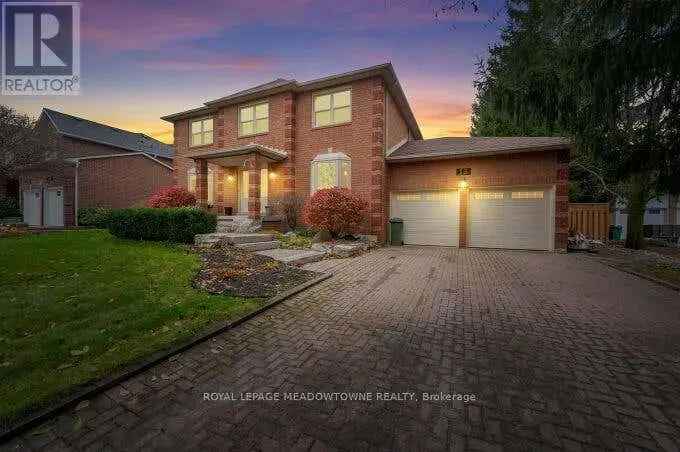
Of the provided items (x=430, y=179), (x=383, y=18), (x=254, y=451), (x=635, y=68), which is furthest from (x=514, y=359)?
(x=430, y=179)

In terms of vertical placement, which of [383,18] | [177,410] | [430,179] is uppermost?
[383,18]

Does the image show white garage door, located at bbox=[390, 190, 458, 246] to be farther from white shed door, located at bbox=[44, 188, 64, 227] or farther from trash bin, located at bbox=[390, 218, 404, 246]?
white shed door, located at bbox=[44, 188, 64, 227]

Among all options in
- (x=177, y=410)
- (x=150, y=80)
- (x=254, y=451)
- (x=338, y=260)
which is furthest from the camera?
(x=150, y=80)

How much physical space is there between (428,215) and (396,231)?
1777mm

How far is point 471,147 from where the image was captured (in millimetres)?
12984

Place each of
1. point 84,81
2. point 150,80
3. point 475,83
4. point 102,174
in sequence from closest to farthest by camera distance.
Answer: point 475,83 → point 84,81 → point 150,80 → point 102,174

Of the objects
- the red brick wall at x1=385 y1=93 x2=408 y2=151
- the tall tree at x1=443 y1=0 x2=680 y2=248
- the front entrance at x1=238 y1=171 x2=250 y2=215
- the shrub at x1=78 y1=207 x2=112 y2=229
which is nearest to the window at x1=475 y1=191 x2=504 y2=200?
the tall tree at x1=443 y1=0 x2=680 y2=248

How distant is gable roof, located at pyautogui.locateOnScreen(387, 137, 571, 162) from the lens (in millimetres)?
11502

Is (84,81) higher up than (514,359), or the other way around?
(84,81)

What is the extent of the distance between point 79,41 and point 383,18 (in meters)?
10.6

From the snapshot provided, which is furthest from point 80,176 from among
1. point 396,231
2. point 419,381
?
point 419,381

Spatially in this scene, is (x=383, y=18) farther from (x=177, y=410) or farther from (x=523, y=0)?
(x=177, y=410)

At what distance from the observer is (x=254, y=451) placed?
1.82 m

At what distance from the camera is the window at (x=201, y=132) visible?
56.3ft
